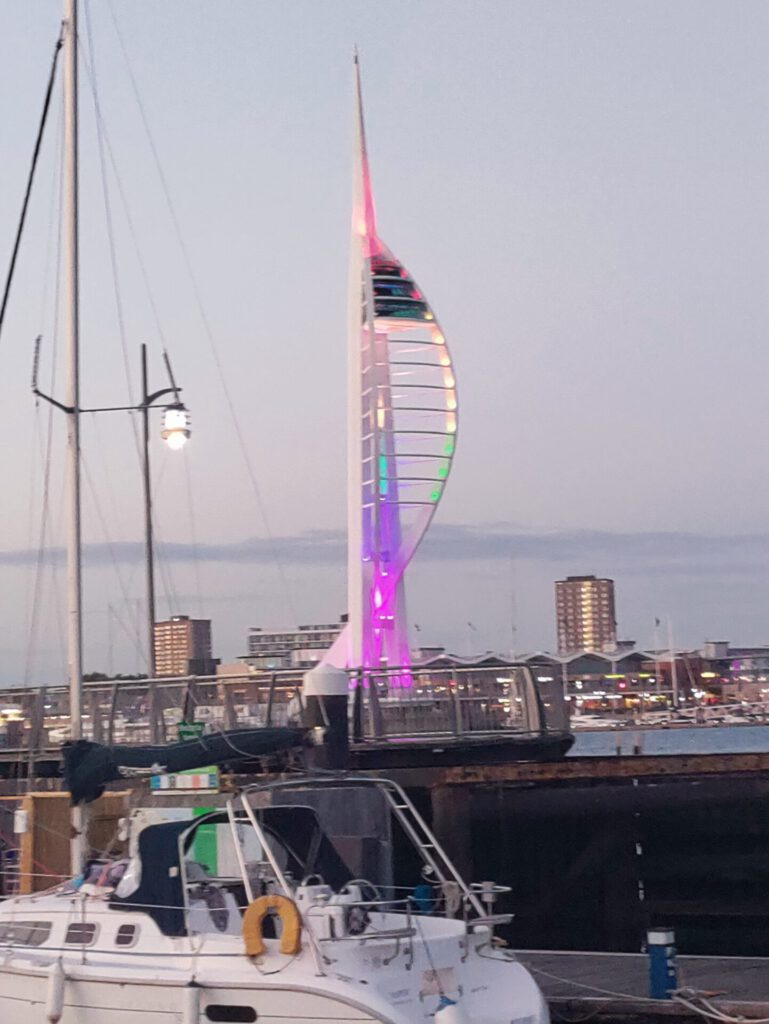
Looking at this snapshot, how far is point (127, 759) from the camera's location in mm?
16203

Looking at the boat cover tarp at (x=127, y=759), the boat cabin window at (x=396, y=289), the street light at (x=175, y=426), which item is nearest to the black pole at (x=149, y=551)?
the street light at (x=175, y=426)

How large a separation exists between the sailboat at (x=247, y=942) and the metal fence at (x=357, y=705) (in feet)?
34.6

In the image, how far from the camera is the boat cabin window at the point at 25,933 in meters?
13.8

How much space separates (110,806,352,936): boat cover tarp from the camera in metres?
13.3

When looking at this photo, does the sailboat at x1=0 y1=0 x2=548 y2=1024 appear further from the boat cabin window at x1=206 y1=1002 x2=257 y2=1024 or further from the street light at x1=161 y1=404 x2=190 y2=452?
the street light at x1=161 y1=404 x2=190 y2=452

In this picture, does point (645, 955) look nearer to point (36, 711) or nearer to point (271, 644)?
point (36, 711)

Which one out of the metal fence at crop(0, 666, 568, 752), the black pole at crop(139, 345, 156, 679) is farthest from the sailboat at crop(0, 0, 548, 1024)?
the black pole at crop(139, 345, 156, 679)

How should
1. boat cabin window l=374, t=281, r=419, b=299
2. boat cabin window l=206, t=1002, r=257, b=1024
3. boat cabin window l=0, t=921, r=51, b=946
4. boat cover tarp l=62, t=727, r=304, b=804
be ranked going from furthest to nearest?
boat cabin window l=374, t=281, r=419, b=299 → boat cover tarp l=62, t=727, r=304, b=804 → boat cabin window l=0, t=921, r=51, b=946 → boat cabin window l=206, t=1002, r=257, b=1024

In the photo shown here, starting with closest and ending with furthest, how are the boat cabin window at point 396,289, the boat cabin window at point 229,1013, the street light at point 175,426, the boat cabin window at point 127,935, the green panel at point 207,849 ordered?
the boat cabin window at point 229,1013, the boat cabin window at point 127,935, the green panel at point 207,849, the street light at point 175,426, the boat cabin window at point 396,289

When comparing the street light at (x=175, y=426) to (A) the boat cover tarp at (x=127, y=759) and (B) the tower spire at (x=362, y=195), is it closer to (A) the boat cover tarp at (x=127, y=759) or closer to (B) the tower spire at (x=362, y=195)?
(A) the boat cover tarp at (x=127, y=759)

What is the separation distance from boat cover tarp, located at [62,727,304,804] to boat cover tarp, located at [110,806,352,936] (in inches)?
81.9

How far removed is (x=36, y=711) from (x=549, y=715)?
867 cm

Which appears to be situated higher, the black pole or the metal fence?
the black pole

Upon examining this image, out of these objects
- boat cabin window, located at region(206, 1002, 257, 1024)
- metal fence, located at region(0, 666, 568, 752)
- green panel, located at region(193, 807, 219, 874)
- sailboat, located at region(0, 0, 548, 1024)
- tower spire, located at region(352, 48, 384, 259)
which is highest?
tower spire, located at region(352, 48, 384, 259)
